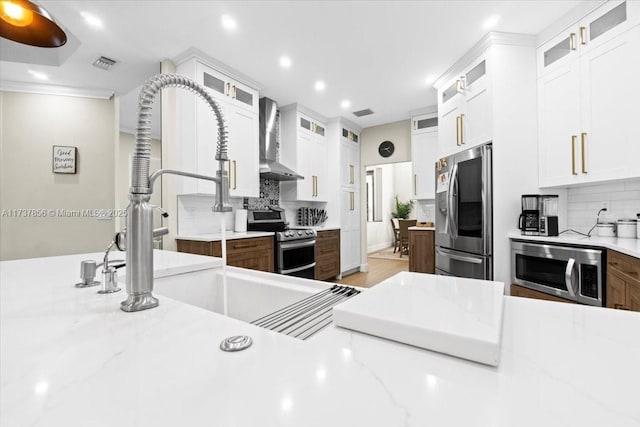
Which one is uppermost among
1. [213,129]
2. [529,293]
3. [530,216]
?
[213,129]

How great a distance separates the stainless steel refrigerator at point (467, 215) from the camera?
2562 mm

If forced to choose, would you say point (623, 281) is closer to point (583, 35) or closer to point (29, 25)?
point (583, 35)

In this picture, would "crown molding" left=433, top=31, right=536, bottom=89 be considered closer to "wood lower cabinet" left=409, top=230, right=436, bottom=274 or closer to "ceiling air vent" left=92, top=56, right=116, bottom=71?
"wood lower cabinet" left=409, top=230, right=436, bottom=274

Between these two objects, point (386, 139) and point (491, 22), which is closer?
point (491, 22)

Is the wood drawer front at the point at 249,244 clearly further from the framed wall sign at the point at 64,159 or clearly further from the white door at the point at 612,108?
the white door at the point at 612,108

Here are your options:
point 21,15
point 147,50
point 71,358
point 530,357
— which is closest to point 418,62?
point 147,50

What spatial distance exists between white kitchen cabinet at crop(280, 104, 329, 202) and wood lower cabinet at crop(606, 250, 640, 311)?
3455 mm

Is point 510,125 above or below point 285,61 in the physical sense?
below

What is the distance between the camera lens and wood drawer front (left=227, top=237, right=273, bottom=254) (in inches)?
110

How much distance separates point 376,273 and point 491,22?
3.93 meters

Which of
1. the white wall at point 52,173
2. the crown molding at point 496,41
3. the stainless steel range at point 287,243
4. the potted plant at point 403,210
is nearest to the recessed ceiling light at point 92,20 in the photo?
the white wall at point 52,173

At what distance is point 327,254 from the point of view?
14.4 feet

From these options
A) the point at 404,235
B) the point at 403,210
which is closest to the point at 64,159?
the point at 404,235

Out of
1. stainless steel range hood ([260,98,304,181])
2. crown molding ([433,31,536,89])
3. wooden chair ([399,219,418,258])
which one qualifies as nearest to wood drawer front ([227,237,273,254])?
stainless steel range hood ([260,98,304,181])
